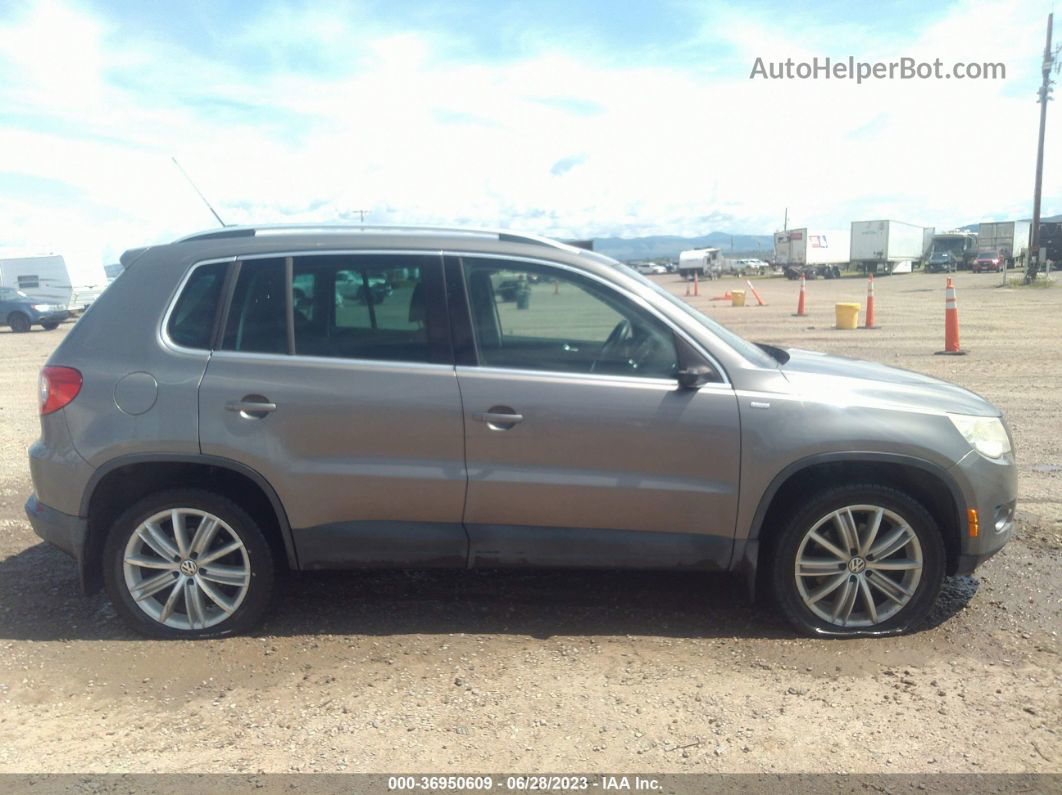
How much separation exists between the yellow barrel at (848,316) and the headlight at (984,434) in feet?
48.3

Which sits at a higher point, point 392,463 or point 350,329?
point 350,329

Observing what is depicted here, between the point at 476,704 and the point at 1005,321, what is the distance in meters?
19.5

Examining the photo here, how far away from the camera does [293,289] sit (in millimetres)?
4211

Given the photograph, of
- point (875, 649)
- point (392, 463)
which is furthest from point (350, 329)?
point (875, 649)

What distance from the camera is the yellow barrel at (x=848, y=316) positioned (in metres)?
18.2

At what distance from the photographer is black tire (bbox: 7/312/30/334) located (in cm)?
2622

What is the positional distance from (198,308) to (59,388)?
724mm

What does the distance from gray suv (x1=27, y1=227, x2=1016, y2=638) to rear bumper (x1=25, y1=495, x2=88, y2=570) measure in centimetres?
1

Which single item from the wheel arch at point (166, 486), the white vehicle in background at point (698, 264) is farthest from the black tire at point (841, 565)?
the white vehicle in background at point (698, 264)

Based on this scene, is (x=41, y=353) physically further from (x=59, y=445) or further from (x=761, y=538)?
(x=761, y=538)

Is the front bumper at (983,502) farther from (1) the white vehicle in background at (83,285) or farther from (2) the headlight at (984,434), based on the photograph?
(1) the white vehicle in background at (83,285)

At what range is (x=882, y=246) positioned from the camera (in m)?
60.8

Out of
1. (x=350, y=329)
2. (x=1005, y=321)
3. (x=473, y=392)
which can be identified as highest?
(x=350, y=329)

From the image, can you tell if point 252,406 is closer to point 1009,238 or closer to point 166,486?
point 166,486
